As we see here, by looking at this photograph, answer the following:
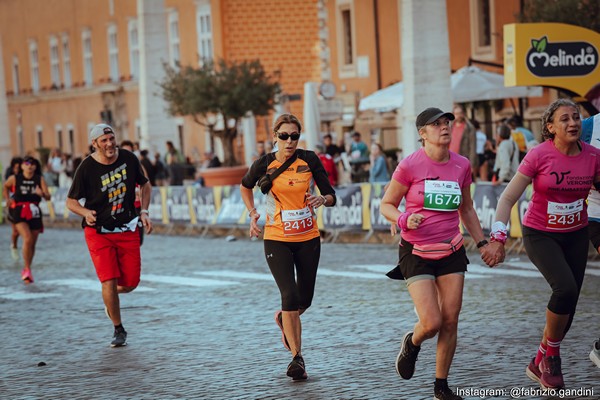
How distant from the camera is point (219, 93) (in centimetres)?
3956

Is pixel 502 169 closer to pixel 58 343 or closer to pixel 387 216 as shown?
pixel 58 343

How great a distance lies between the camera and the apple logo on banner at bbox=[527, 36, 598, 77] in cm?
2078

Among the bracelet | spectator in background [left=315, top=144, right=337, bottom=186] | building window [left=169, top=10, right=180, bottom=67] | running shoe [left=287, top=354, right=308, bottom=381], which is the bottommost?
running shoe [left=287, top=354, right=308, bottom=381]

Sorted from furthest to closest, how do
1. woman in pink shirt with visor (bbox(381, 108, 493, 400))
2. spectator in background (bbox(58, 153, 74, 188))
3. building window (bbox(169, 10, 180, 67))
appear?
1. building window (bbox(169, 10, 180, 67))
2. spectator in background (bbox(58, 153, 74, 188))
3. woman in pink shirt with visor (bbox(381, 108, 493, 400))

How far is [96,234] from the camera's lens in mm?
12711

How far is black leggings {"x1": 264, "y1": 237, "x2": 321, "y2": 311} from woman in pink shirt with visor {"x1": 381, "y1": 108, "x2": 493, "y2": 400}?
1562mm

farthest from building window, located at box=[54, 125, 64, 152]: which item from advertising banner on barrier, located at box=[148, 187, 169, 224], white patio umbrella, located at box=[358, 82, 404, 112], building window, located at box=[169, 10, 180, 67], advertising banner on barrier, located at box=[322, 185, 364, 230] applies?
advertising banner on barrier, located at box=[322, 185, 364, 230]

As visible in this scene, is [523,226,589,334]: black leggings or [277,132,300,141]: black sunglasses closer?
[523,226,589,334]: black leggings

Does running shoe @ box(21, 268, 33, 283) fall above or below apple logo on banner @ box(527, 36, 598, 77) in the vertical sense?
below

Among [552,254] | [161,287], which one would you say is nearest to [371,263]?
[161,287]

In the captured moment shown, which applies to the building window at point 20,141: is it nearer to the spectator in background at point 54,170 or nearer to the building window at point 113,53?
the building window at point 113,53

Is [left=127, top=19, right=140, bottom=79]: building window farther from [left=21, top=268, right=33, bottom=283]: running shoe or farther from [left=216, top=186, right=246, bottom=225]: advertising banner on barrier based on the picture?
[left=21, top=268, right=33, bottom=283]: running shoe

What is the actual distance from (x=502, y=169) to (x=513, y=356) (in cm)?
1104

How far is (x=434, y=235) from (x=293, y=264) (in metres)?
1.86
